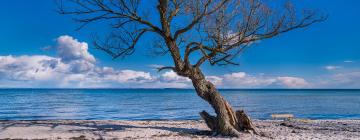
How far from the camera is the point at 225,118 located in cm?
1515

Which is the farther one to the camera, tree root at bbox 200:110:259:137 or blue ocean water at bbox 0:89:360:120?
blue ocean water at bbox 0:89:360:120

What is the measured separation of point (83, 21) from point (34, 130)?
473 centimetres

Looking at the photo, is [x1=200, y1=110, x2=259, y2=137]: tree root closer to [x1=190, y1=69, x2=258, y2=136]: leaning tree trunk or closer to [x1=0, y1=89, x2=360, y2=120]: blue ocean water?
[x1=190, y1=69, x2=258, y2=136]: leaning tree trunk

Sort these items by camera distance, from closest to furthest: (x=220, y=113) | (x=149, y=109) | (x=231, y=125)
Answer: (x=220, y=113), (x=231, y=125), (x=149, y=109)

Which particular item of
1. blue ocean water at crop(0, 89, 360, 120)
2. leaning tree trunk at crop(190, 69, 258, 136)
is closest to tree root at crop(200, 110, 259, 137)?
leaning tree trunk at crop(190, 69, 258, 136)

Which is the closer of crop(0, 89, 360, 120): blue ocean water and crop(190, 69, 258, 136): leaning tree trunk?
crop(190, 69, 258, 136): leaning tree trunk

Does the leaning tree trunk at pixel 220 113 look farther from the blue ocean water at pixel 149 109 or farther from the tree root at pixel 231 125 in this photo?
the blue ocean water at pixel 149 109

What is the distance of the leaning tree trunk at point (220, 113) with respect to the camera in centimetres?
1510

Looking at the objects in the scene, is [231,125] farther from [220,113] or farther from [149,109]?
[149,109]

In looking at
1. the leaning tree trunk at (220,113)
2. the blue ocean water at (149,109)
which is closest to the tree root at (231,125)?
the leaning tree trunk at (220,113)

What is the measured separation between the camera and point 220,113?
49.7 feet

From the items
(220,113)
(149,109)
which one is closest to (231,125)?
(220,113)

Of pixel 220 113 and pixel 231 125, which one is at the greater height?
pixel 220 113

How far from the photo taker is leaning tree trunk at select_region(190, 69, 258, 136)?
1510 cm
